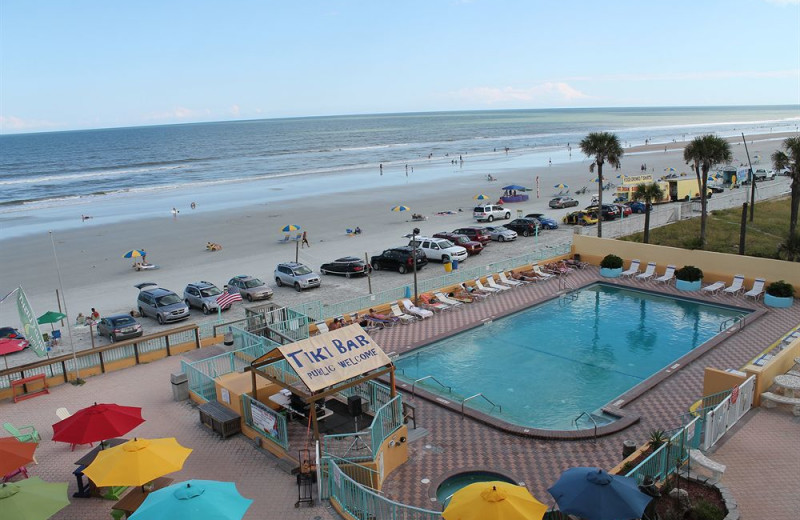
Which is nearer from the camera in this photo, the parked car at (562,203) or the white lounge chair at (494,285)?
the white lounge chair at (494,285)

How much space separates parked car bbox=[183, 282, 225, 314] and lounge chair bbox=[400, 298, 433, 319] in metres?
7.26

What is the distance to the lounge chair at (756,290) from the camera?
904 inches

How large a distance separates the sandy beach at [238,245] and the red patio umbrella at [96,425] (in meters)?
11.3

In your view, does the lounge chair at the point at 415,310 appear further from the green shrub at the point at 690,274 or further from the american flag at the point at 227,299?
the green shrub at the point at 690,274

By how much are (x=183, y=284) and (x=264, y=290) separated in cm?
549

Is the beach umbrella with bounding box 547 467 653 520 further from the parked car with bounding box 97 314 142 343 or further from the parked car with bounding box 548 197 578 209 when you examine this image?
the parked car with bounding box 548 197 578 209

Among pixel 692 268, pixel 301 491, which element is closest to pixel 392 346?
pixel 301 491

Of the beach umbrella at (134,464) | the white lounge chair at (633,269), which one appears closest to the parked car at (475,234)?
the white lounge chair at (633,269)

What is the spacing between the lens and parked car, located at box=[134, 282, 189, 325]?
2403 cm

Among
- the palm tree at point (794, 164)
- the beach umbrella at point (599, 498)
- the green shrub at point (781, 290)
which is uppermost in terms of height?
the palm tree at point (794, 164)

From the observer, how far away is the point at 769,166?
70.2 m

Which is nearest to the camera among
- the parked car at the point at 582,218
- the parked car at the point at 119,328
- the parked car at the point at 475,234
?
the parked car at the point at 119,328

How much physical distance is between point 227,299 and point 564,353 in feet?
43.2

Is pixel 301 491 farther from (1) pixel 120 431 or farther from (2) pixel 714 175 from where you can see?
(2) pixel 714 175
